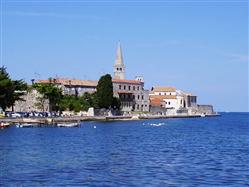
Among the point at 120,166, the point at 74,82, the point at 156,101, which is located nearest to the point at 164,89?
the point at 156,101

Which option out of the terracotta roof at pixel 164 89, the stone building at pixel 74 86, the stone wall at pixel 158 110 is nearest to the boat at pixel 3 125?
the stone building at pixel 74 86

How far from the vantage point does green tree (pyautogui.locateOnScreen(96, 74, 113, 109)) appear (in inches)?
4683

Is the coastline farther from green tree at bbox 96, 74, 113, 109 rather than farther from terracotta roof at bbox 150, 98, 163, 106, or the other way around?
terracotta roof at bbox 150, 98, 163, 106

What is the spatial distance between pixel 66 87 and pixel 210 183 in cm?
10912

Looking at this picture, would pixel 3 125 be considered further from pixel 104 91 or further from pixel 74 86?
pixel 74 86

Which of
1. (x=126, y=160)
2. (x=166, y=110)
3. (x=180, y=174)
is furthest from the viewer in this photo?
(x=166, y=110)

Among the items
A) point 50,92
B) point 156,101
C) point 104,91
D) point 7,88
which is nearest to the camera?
point 7,88

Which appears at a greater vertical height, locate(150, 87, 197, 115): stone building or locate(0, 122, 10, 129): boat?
locate(150, 87, 197, 115): stone building

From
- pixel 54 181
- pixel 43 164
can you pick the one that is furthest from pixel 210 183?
pixel 43 164

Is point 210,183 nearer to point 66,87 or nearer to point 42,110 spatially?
point 42,110

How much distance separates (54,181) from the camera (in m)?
27.2

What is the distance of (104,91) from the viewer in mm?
119312

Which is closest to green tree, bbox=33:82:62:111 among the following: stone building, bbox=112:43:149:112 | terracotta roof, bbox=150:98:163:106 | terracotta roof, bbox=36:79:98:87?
terracotta roof, bbox=36:79:98:87

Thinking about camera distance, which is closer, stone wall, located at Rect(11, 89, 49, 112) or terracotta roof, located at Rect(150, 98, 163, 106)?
stone wall, located at Rect(11, 89, 49, 112)
